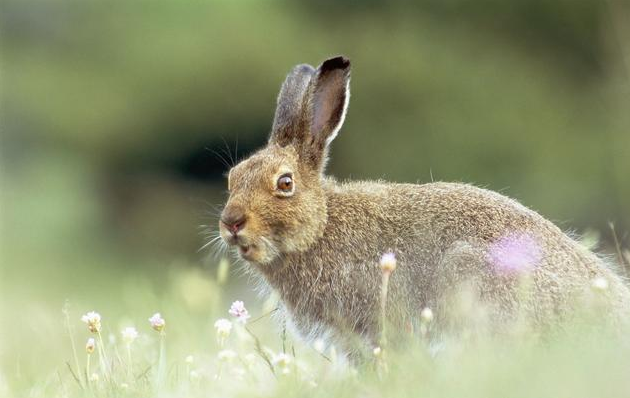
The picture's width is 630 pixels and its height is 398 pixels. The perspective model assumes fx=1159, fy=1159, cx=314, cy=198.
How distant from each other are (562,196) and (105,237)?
246 inches

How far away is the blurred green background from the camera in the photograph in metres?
13.7

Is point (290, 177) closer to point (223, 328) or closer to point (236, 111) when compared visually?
point (223, 328)

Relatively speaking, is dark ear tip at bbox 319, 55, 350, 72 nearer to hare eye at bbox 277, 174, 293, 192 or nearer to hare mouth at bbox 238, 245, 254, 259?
hare eye at bbox 277, 174, 293, 192

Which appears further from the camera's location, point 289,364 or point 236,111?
point 236,111

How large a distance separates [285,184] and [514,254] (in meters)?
1.25

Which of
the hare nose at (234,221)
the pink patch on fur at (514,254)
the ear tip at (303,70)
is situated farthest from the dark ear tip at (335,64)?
the pink patch on fur at (514,254)

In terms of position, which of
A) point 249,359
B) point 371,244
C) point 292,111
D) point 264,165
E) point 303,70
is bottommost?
point 249,359

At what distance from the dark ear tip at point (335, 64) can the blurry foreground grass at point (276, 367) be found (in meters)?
1.15

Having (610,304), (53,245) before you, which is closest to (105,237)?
(53,245)

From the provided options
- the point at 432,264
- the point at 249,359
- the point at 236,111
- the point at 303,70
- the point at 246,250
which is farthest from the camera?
the point at 236,111

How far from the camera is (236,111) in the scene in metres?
15.8

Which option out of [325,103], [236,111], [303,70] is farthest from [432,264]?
[236,111]

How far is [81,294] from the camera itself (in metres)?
12.4

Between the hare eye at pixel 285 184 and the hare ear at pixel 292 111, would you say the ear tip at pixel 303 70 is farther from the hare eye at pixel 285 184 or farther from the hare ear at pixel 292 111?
the hare eye at pixel 285 184
